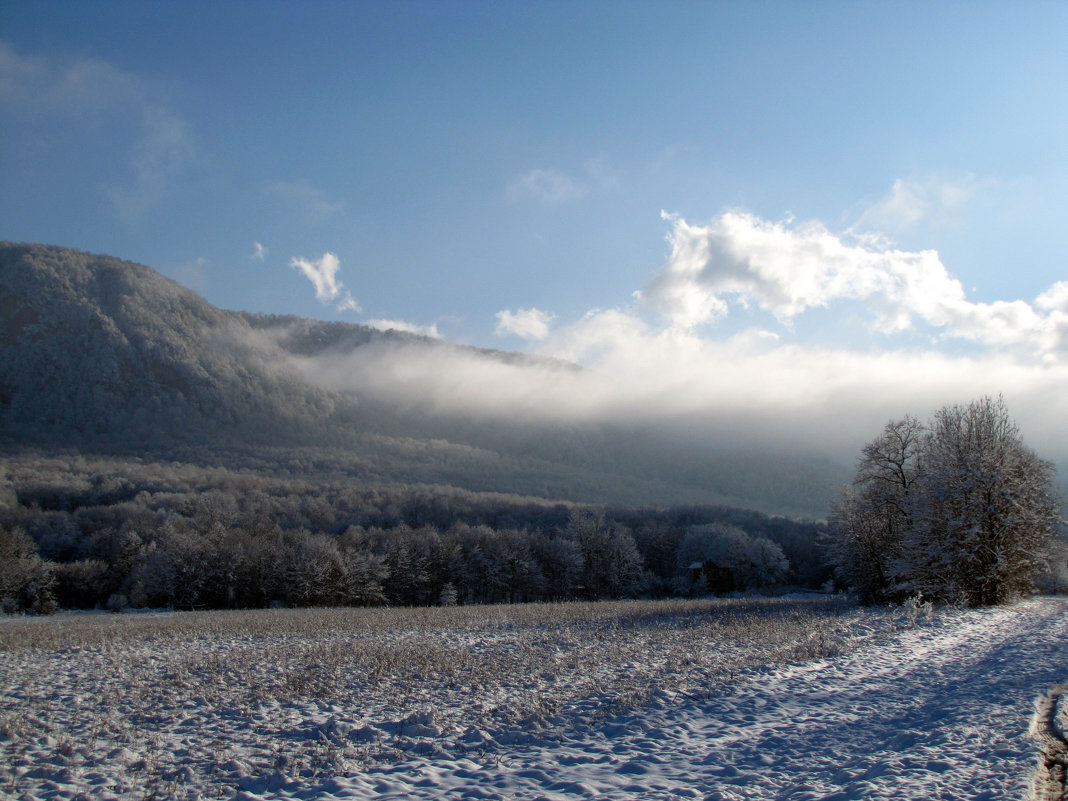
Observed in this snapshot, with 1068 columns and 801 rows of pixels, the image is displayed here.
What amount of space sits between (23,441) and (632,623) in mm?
215216

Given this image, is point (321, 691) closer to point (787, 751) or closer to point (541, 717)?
point (541, 717)

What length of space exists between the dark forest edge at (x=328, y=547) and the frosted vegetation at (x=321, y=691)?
115ft

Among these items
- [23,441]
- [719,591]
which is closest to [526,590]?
[719,591]

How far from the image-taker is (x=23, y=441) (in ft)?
572

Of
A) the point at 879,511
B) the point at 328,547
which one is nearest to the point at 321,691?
the point at 879,511

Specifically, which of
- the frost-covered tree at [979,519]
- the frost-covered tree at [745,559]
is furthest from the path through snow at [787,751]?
the frost-covered tree at [745,559]

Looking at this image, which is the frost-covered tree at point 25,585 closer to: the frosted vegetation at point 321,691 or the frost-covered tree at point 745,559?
the frosted vegetation at point 321,691

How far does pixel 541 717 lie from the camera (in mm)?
10461

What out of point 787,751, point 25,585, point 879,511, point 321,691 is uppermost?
point 879,511

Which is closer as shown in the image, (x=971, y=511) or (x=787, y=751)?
(x=787, y=751)

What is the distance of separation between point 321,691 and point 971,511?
31.7 metres

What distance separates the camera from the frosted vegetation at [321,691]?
343 inches

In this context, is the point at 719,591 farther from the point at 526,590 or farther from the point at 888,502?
the point at 888,502

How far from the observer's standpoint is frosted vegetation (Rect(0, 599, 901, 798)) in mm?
8711
